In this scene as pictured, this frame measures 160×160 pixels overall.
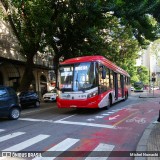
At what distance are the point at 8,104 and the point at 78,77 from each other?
13.6 feet

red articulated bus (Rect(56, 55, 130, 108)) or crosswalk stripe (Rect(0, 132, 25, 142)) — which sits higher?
red articulated bus (Rect(56, 55, 130, 108))

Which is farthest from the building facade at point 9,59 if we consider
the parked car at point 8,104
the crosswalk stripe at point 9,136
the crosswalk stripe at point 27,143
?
the crosswalk stripe at point 27,143

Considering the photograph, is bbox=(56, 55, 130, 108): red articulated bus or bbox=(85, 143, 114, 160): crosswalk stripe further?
bbox=(56, 55, 130, 108): red articulated bus

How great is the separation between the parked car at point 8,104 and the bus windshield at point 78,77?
3.08 meters

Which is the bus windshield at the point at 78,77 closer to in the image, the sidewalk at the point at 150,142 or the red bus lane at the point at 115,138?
the red bus lane at the point at 115,138

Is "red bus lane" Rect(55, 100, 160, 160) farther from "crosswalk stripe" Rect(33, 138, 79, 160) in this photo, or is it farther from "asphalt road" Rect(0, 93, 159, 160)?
"crosswalk stripe" Rect(33, 138, 79, 160)

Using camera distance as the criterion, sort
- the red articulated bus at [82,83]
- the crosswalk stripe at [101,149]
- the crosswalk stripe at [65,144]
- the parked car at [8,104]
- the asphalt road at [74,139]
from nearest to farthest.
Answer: the crosswalk stripe at [101,149] < the asphalt road at [74,139] < the crosswalk stripe at [65,144] < the parked car at [8,104] < the red articulated bus at [82,83]

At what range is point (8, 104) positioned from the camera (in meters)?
13.7

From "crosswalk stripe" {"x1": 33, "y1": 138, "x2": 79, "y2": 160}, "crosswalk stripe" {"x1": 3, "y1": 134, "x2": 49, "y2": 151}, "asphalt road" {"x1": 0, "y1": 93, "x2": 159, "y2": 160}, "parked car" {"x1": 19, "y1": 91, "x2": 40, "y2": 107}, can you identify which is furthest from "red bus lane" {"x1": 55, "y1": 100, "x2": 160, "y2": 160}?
"parked car" {"x1": 19, "y1": 91, "x2": 40, "y2": 107}

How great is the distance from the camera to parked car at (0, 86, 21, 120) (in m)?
13.4

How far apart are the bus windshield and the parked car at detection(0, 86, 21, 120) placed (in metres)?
3.08

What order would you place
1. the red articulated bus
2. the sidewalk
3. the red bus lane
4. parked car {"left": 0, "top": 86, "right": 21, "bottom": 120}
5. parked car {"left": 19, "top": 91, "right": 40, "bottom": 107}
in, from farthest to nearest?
parked car {"left": 19, "top": 91, "right": 40, "bottom": 107}
the red articulated bus
parked car {"left": 0, "top": 86, "right": 21, "bottom": 120}
the red bus lane
the sidewalk

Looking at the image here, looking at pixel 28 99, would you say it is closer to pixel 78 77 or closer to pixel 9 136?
pixel 78 77

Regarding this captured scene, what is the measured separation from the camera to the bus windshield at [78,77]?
15828mm
